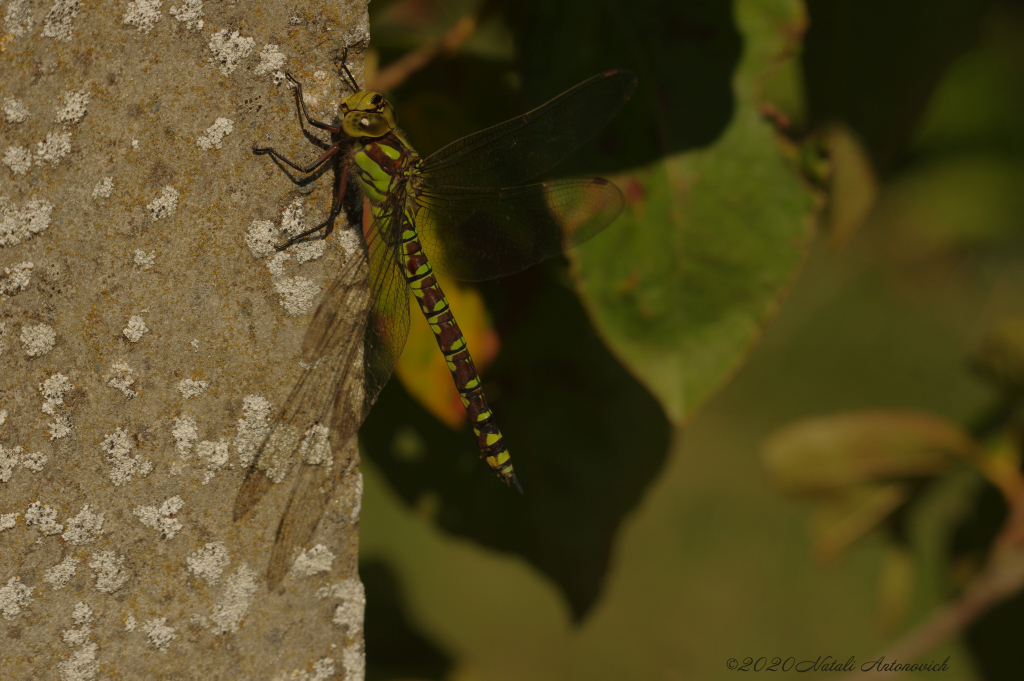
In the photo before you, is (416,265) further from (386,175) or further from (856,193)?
(856,193)

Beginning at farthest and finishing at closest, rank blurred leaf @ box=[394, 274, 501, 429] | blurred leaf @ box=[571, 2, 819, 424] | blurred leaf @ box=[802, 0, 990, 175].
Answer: blurred leaf @ box=[802, 0, 990, 175], blurred leaf @ box=[394, 274, 501, 429], blurred leaf @ box=[571, 2, 819, 424]

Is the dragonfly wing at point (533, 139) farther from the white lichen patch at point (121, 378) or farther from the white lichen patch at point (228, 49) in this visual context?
the white lichen patch at point (121, 378)

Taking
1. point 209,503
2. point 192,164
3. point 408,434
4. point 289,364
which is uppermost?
point 192,164

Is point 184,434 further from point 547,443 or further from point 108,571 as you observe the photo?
point 547,443

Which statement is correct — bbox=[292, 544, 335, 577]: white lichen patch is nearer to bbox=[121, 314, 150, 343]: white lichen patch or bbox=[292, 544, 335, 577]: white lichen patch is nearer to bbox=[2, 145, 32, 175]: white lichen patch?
bbox=[121, 314, 150, 343]: white lichen patch

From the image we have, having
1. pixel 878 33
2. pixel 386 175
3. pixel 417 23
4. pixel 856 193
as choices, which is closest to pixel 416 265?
pixel 386 175

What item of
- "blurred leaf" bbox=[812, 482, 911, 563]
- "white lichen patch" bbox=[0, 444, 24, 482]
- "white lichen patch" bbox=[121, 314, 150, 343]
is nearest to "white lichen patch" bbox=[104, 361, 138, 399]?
"white lichen patch" bbox=[121, 314, 150, 343]

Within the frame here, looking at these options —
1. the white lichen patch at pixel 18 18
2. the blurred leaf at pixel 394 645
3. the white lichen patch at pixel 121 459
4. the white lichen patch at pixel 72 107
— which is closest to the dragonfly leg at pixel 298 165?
the white lichen patch at pixel 72 107
